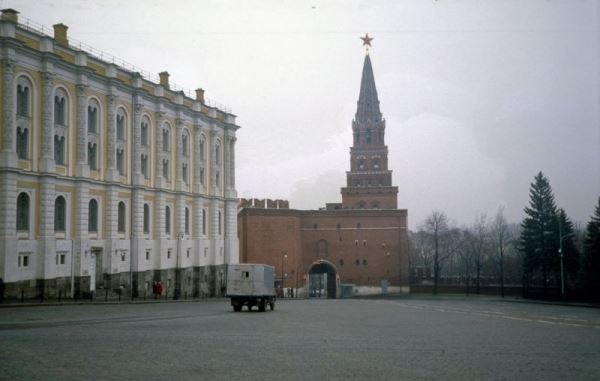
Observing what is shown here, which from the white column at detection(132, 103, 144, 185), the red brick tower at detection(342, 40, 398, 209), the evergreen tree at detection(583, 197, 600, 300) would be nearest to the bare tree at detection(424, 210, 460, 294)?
the red brick tower at detection(342, 40, 398, 209)

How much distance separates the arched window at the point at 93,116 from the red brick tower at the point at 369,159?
5245cm

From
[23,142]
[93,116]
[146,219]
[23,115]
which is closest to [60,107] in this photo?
[93,116]

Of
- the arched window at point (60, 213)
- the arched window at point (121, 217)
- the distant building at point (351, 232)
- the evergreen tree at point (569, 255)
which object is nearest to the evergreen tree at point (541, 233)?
the evergreen tree at point (569, 255)

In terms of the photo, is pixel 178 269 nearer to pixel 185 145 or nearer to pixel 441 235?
pixel 185 145

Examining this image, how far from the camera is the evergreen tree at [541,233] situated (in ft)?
216

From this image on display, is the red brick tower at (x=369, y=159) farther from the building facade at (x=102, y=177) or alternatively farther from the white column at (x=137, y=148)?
the white column at (x=137, y=148)

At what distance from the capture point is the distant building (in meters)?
82.1

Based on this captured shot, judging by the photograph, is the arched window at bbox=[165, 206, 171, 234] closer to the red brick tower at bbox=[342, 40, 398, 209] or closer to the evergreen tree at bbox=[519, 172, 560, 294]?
the evergreen tree at bbox=[519, 172, 560, 294]

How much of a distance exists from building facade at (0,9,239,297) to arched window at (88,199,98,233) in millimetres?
102

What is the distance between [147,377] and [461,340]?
10209 millimetres

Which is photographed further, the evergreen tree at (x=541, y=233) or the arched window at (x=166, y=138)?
the evergreen tree at (x=541, y=233)

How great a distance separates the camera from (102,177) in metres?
44.8

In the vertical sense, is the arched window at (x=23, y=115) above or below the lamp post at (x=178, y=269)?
above

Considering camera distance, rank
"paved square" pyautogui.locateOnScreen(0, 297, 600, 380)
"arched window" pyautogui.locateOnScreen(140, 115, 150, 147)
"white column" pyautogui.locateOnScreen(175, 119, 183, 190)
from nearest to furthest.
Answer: "paved square" pyautogui.locateOnScreen(0, 297, 600, 380) → "arched window" pyautogui.locateOnScreen(140, 115, 150, 147) → "white column" pyautogui.locateOnScreen(175, 119, 183, 190)
